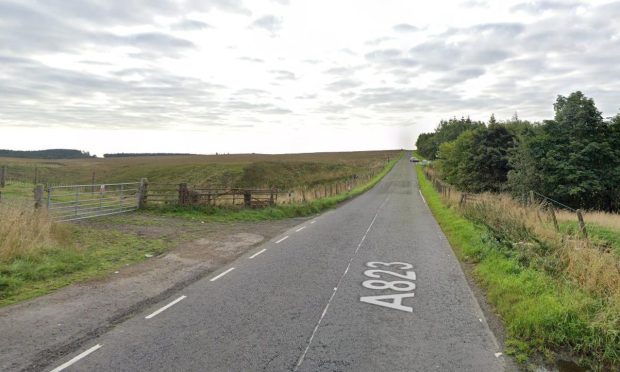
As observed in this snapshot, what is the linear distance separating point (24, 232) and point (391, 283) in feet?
31.3

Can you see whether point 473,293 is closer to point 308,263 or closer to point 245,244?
point 308,263

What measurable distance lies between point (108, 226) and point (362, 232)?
1020 centimetres

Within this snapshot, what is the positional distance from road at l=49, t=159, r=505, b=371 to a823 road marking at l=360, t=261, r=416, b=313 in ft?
0.08

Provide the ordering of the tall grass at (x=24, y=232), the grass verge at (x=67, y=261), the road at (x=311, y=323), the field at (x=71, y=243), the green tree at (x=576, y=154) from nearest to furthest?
the road at (x=311, y=323)
the grass verge at (x=67, y=261)
the field at (x=71, y=243)
the tall grass at (x=24, y=232)
the green tree at (x=576, y=154)

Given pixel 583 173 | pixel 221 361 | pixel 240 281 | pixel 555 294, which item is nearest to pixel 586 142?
pixel 583 173

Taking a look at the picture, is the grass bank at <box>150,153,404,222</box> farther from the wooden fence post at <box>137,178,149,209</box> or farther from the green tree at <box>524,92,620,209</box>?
the green tree at <box>524,92,620,209</box>

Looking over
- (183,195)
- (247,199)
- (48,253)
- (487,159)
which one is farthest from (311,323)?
(487,159)

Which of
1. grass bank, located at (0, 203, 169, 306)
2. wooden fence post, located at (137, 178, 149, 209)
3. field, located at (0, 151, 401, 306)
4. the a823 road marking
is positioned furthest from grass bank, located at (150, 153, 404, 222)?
the a823 road marking

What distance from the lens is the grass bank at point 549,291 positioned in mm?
6391

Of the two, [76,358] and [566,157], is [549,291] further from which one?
[566,157]

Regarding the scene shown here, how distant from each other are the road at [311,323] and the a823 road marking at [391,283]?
25mm

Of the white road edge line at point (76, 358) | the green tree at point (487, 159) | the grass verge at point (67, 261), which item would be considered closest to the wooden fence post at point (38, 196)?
the grass verge at point (67, 261)

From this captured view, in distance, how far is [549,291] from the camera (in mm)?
8188

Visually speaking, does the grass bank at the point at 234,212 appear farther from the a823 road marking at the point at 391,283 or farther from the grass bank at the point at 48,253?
the a823 road marking at the point at 391,283
